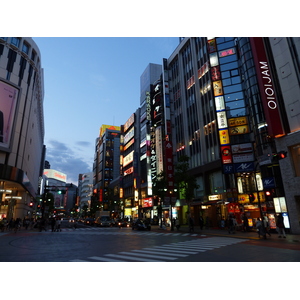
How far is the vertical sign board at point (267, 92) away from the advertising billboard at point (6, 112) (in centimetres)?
Result: 3477

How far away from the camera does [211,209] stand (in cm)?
3769

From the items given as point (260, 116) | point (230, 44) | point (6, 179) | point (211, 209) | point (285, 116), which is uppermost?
point (230, 44)

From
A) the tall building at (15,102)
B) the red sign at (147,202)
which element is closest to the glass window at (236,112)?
the red sign at (147,202)

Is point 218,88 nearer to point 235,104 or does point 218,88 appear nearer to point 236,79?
point 236,79

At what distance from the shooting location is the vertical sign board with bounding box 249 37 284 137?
24859 millimetres

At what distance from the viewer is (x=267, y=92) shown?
83.5ft

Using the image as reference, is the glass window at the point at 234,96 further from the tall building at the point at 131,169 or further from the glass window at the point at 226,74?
the tall building at the point at 131,169

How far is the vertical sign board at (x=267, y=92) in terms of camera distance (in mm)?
24859

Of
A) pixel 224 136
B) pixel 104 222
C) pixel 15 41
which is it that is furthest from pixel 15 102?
pixel 224 136

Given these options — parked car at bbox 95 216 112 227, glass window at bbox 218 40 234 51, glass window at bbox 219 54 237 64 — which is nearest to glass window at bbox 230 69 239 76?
glass window at bbox 219 54 237 64

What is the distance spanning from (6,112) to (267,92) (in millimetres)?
35558
